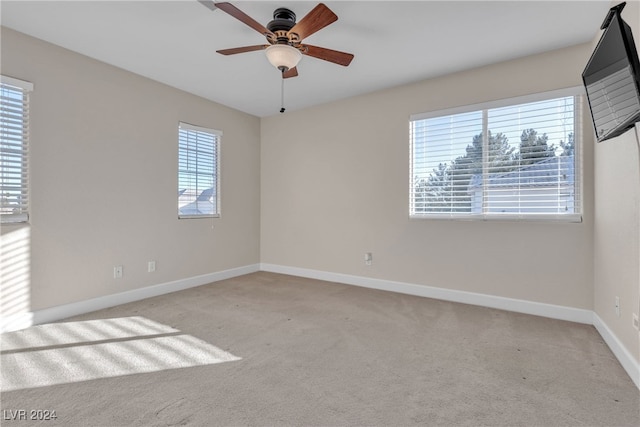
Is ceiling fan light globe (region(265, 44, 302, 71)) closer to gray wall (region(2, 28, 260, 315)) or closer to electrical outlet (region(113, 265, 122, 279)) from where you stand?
gray wall (region(2, 28, 260, 315))

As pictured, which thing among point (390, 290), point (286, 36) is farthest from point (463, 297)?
point (286, 36)

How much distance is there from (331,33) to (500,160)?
2.21 metres

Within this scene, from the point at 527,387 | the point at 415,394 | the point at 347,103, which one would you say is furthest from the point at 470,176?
the point at 415,394

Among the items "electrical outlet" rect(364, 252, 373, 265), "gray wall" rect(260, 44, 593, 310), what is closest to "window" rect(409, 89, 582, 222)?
"gray wall" rect(260, 44, 593, 310)

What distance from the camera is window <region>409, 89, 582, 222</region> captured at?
3061 mm

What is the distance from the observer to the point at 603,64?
6.14ft

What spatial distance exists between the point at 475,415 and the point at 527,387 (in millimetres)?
522

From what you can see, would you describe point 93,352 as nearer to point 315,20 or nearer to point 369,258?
point 315,20

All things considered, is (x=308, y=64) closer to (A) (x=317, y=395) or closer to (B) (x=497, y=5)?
(B) (x=497, y=5)

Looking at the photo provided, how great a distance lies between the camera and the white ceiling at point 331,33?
2.43 metres

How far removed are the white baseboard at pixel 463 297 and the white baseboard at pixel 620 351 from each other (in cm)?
22

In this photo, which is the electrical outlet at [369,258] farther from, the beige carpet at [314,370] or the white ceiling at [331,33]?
the white ceiling at [331,33]

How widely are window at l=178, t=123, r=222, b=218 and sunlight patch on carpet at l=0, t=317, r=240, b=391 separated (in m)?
1.81

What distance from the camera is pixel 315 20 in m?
2.09
